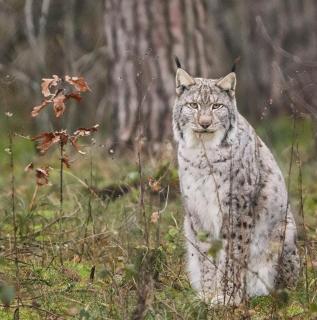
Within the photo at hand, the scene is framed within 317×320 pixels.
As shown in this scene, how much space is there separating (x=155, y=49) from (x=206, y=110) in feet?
11.4

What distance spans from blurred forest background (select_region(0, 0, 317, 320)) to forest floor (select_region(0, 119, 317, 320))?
13 millimetres

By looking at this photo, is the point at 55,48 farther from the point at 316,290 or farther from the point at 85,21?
the point at 316,290

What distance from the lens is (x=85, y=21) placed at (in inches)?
680

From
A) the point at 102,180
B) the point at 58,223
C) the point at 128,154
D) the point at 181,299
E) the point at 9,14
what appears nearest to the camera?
the point at 181,299

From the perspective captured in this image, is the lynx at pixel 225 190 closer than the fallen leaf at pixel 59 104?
No

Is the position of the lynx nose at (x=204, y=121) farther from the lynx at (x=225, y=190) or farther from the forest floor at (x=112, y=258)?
the forest floor at (x=112, y=258)

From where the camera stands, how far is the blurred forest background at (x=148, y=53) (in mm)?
9375

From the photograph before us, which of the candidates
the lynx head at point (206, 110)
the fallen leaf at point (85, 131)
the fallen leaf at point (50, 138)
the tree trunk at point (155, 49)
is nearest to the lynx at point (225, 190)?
the lynx head at point (206, 110)

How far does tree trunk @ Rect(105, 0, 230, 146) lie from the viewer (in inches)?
369

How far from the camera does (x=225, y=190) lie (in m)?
5.88

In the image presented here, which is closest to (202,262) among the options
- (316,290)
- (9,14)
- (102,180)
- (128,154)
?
(316,290)

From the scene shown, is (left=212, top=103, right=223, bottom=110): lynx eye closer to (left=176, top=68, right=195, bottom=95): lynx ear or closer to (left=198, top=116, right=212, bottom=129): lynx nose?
(left=198, top=116, right=212, bottom=129): lynx nose

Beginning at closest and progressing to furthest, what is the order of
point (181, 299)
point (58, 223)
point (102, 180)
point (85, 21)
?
point (181, 299), point (58, 223), point (102, 180), point (85, 21)

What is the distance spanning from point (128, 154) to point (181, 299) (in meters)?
4.30
